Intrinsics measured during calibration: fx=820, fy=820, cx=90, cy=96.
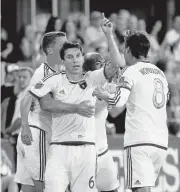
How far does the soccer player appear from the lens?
8.70 metres

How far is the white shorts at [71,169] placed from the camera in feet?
28.5

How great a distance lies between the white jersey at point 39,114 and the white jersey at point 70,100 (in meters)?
0.63

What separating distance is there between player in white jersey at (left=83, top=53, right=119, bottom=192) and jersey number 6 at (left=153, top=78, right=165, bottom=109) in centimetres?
94

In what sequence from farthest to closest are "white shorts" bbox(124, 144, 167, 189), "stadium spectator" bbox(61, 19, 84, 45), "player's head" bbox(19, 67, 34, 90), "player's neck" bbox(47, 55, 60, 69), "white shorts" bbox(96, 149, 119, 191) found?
"stadium spectator" bbox(61, 19, 84, 45) < "player's head" bbox(19, 67, 34, 90) < "player's neck" bbox(47, 55, 60, 69) < "white shorts" bbox(96, 149, 119, 191) < "white shorts" bbox(124, 144, 167, 189)

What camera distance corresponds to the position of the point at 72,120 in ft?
28.9

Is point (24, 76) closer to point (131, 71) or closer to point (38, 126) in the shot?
point (38, 126)

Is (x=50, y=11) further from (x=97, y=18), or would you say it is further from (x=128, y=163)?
(x=128, y=163)

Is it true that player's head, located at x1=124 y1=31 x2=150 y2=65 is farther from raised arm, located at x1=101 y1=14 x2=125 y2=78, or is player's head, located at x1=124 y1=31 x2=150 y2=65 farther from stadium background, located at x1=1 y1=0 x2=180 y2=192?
stadium background, located at x1=1 y1=0 x2=180 y2=192

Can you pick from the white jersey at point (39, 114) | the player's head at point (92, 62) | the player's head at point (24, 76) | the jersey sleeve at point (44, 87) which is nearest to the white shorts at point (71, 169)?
the jersey sleeve at point (44, 87)

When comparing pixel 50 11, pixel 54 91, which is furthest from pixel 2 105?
pixel 50 11

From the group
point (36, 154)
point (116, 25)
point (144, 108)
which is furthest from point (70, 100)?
point (116, 25)

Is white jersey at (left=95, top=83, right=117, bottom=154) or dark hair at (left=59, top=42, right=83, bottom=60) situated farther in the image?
white jersey at (left=95, top=83, right=117, bottom=154)

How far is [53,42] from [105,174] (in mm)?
1708

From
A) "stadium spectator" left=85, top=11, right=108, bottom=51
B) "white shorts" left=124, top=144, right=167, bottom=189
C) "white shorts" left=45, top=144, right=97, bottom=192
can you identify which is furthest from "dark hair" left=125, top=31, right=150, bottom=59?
"stadium spectator" left=85, top=11, right=108, bottom=51
